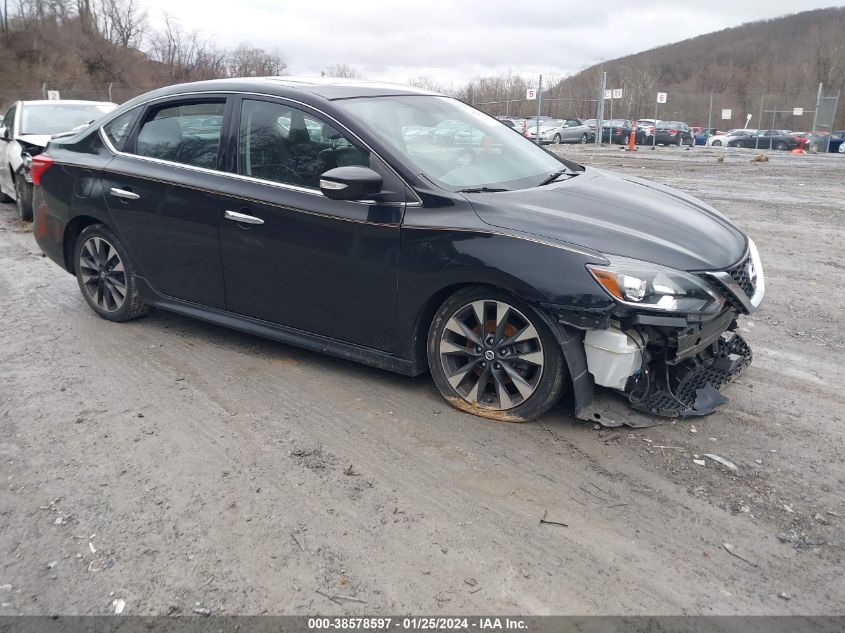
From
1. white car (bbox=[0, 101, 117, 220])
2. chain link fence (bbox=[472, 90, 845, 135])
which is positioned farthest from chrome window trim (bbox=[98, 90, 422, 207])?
chain link fence (bbox=[472, 90, 845, 135])

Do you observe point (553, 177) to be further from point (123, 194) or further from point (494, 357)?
point (123, 194)

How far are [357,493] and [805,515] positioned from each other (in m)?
1.96

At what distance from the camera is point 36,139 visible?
9.90m

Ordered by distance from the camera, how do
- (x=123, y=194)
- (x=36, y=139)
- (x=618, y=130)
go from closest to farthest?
(x=123, y=194) < (x=36, y=139) < (x=618, y=130)

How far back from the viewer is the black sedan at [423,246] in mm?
3631

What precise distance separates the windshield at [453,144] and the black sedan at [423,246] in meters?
0.02

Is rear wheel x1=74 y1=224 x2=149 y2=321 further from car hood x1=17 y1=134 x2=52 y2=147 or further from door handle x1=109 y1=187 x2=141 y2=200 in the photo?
car hood x1=17 y1=134 x2=52 y2=147

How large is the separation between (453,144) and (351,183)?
924 millimetres

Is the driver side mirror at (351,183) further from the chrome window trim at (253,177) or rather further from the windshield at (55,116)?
the windshield at (55,116)

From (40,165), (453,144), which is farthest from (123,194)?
(453,144)

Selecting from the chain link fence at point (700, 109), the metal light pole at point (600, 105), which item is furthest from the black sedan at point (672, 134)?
the metal light pole at point (600, 105)

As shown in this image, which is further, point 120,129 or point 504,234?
point 120,129

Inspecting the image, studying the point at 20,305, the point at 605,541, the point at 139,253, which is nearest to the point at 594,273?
the point at 605,541

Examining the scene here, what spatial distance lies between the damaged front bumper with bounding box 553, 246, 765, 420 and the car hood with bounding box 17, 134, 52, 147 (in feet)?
27.8
